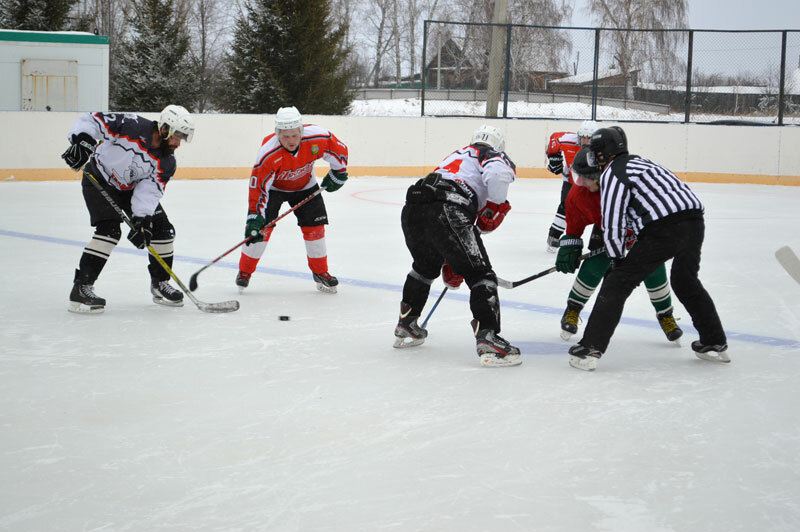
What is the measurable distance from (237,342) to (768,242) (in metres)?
4.70

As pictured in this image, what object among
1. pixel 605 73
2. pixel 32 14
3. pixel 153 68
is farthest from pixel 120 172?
pixel 32 14

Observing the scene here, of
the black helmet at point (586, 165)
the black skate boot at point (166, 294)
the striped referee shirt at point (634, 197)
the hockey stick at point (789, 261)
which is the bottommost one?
the black skate boot at point (166, 294)

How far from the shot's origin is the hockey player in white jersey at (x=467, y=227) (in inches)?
131

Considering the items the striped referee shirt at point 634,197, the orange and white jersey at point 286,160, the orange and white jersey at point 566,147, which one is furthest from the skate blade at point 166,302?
the orange and white jersey at point 566,147

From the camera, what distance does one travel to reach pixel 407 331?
3.57 meters

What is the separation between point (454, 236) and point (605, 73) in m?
9.99

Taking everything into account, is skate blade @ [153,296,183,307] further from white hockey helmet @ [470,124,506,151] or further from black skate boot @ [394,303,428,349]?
white hockey helmet @ [470,124,506,151]

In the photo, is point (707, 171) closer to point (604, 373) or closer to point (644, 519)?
point (604, 373)

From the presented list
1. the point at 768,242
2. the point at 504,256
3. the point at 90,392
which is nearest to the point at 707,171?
the point at 768,242

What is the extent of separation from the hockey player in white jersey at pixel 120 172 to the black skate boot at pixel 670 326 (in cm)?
227

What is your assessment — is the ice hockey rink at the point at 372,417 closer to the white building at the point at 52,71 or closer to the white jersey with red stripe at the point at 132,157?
the white jersey with red stripe at the point at 132,157

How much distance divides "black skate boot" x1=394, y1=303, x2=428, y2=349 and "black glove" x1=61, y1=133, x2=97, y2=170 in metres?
1.61

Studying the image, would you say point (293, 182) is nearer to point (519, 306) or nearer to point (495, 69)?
point (519, 306)

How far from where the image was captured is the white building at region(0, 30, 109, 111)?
46.0 ft
